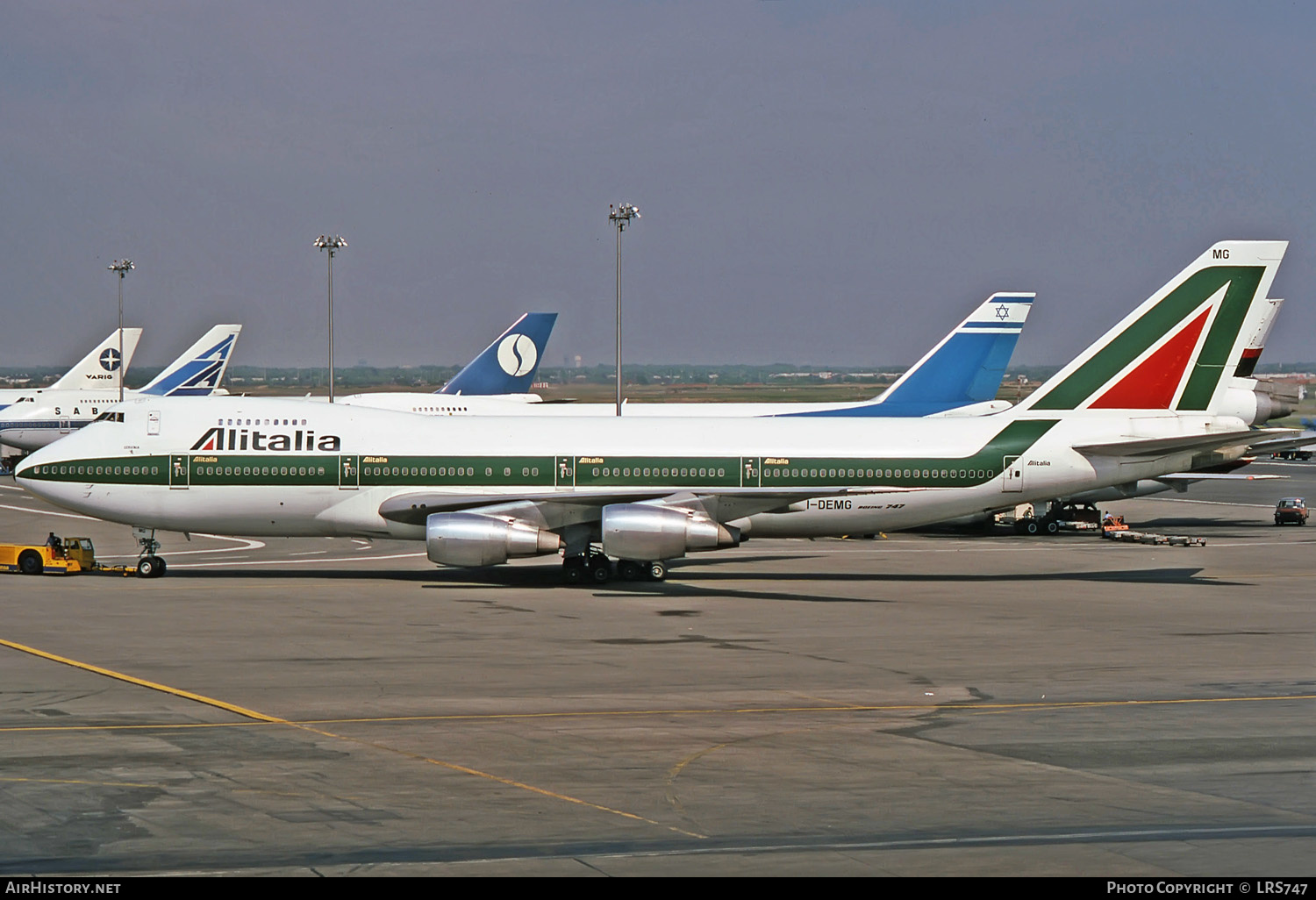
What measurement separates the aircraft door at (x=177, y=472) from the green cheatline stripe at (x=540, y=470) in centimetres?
3

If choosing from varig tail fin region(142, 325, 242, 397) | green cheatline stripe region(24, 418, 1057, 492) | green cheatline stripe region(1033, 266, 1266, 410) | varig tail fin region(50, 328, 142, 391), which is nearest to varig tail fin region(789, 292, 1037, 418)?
green cheatline stripe region(1033, 266, 1266, 410)

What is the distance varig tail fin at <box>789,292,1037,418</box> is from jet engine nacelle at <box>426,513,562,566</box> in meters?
27.1

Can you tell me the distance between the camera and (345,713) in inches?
951

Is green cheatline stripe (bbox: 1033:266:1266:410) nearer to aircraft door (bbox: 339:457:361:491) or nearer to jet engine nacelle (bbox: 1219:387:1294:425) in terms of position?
jet engine nacelle (bbox: 1219:387:1294:425)

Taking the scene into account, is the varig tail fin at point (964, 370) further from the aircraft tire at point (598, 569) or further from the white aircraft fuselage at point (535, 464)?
the aircraft tire at point (598, 569)

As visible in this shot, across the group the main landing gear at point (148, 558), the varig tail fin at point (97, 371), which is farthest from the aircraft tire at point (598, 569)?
the varig tail fin at point (97, 371)

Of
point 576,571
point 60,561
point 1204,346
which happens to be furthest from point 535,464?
point 1204,346

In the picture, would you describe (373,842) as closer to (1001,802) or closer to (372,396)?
(1001,802)

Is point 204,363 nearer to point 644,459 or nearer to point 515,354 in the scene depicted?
point 515,354

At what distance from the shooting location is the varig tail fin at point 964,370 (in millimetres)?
66625

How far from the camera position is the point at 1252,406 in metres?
62.2

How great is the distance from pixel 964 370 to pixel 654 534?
30518mm
